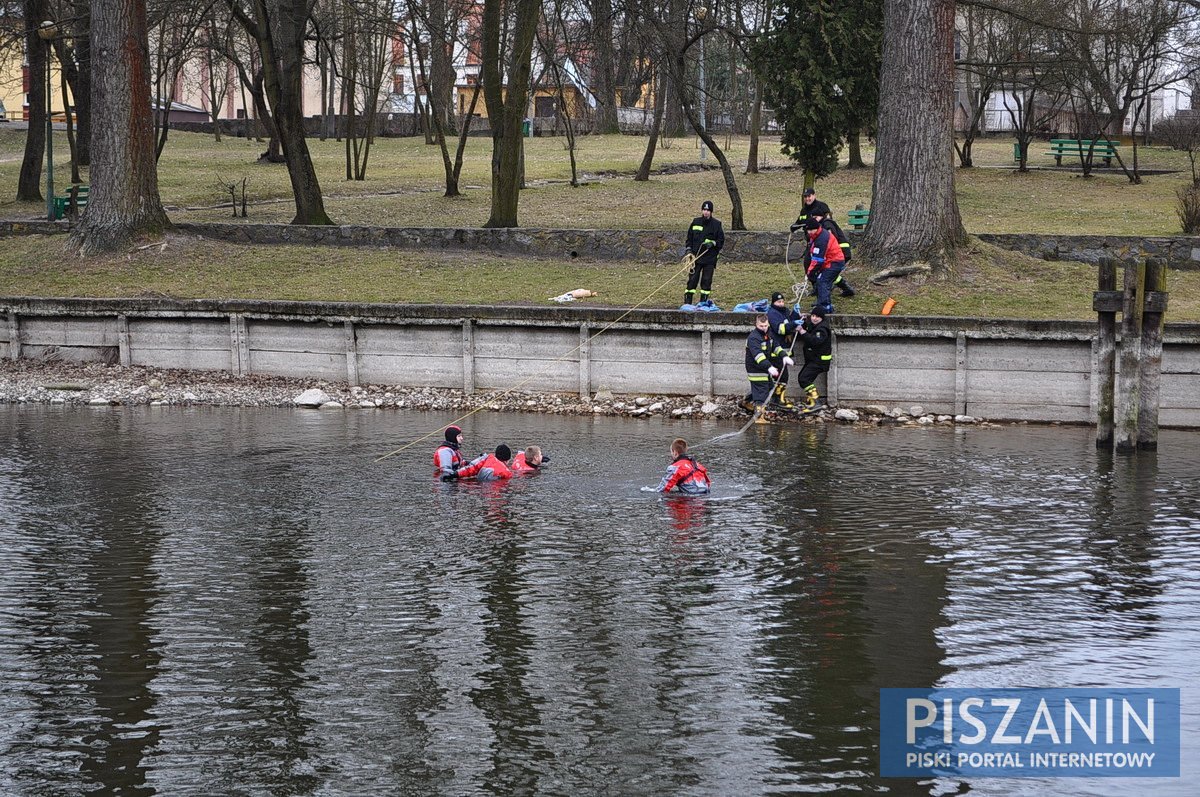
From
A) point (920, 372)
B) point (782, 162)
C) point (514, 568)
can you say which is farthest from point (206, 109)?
point (514, 568)

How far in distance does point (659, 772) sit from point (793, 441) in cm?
1210

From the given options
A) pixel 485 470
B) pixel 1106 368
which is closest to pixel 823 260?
pixel 1106 368

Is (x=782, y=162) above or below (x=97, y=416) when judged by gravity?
above

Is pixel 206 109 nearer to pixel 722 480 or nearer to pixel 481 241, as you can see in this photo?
pixel 481 241

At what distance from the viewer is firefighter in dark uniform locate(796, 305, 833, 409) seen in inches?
890

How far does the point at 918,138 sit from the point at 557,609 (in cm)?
1566

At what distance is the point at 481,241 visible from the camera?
30.7 meters

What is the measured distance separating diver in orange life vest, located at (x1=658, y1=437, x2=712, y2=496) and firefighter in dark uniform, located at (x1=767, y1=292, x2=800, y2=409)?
578cm

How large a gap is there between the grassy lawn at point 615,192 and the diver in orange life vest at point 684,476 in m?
17.2

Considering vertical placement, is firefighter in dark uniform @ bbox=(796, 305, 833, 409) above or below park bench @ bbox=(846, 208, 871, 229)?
below

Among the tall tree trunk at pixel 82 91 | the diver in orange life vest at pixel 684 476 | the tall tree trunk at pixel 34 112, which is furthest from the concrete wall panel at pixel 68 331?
the tall tree trunk at pixel 82 91

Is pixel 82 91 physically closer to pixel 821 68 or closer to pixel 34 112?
pixel 34 112

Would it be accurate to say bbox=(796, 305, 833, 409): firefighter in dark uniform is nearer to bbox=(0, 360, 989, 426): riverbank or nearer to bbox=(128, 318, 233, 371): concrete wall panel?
bbox=(0, 360, 989, 426): riverbank

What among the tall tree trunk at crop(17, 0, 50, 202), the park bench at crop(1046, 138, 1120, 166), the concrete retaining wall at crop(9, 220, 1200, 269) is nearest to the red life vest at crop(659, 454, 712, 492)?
the concrete retaining wall at crop(9, 220, 1200, 269)
